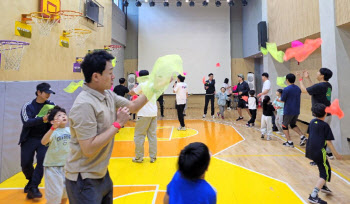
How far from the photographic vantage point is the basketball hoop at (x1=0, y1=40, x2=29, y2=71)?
4719 millimetres

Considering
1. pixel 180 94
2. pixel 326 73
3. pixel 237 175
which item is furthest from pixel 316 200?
pixel 180 94

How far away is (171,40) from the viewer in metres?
14.9

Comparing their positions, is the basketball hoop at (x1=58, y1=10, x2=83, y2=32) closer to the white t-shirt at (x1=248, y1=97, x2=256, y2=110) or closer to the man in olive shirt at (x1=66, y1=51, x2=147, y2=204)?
the white t-shirt at (x1=248, y1=97, x2=256, y2=110)

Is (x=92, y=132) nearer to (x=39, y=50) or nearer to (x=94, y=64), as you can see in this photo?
(x=94, y=64)

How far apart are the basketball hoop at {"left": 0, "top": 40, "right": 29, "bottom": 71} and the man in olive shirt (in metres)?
4.04

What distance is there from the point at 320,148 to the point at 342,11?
3334 millimetres

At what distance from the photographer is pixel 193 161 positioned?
1.44m

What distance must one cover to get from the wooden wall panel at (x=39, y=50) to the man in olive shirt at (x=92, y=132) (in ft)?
13.9

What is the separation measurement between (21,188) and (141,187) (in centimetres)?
191

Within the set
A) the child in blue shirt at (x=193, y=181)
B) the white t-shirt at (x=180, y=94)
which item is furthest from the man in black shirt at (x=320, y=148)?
the white t-shirt at (x=180, y=94)

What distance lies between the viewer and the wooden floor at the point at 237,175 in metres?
3.31

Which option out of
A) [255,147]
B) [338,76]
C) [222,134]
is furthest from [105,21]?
[338,76]

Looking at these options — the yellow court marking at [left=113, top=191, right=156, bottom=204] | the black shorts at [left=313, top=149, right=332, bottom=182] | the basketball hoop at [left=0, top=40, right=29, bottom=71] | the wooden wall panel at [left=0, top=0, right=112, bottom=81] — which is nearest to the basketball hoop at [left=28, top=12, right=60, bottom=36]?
the wooden wall panel at [left=0, top=0, right=112, bottom=81]

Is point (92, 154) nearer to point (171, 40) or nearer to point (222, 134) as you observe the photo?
point (222, 134)
